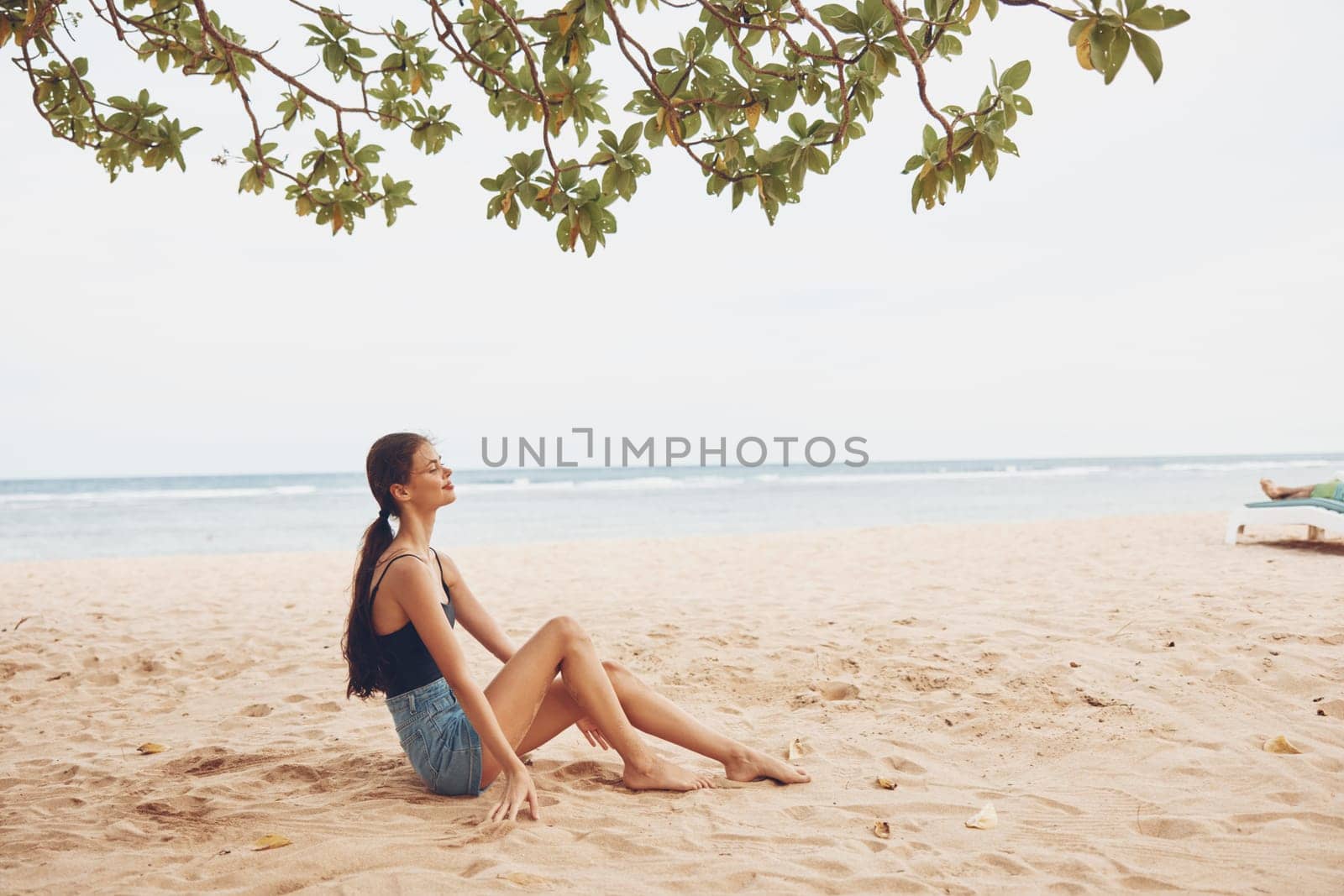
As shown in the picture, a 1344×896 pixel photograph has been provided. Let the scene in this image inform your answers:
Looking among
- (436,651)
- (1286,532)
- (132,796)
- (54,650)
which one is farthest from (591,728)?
(1286,532)

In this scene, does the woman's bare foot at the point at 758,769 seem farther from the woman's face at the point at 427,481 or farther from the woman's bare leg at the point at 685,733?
the woman's face at the point at 427,481

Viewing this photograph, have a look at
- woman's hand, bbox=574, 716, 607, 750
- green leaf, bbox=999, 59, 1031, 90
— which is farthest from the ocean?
green leaf, bbox=999, 59, 1031, 90

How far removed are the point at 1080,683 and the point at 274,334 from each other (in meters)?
32.2

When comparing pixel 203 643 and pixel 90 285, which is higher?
pixel 90 285

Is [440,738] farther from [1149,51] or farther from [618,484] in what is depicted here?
[618,484]

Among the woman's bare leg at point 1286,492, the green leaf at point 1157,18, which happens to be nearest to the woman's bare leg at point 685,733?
the green leaf at point 1157,18

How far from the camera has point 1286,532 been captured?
930 cm

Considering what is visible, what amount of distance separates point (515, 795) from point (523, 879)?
16.7 inches

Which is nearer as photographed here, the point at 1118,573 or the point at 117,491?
the point at 1118,573

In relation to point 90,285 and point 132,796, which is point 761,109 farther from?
point 90,285

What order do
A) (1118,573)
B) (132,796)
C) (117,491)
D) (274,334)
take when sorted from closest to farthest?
(132,796) → (1118,573) → (274,334) → (117,491)

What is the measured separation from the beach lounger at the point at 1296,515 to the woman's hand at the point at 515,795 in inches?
316

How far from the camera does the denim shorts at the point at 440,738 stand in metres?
2.86

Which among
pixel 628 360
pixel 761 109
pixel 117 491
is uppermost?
pixel 628 360
